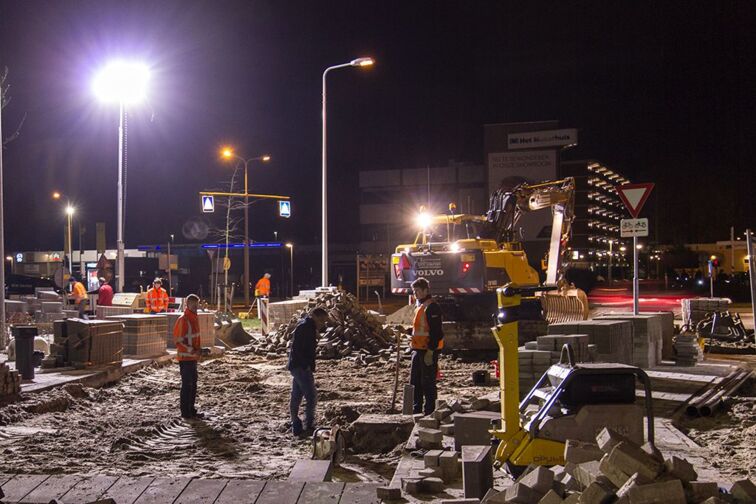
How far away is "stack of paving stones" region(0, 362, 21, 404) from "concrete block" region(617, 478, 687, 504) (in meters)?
9.47

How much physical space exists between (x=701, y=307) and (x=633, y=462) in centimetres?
1557

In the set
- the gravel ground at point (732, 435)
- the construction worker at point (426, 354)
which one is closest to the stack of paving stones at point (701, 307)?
the gravel ground at point (732, 435)

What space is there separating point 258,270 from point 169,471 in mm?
52871

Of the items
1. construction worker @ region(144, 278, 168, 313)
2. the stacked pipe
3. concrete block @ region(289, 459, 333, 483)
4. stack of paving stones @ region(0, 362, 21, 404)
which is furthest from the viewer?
construction worker @ region(144, 278, 168, 313)

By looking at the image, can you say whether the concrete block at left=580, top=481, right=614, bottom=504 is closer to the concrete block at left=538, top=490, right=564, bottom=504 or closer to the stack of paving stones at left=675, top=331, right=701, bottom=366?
the concrete block at left=538, top=490, right=564, bottom=504

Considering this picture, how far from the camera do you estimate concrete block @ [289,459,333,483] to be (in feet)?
20.4

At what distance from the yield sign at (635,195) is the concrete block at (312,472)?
8048 millimetres

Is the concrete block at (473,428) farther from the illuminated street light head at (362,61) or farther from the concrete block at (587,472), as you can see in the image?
the illuminated street light head at (362,61)

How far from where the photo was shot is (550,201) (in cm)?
2025

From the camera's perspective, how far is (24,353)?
1216 centimetres

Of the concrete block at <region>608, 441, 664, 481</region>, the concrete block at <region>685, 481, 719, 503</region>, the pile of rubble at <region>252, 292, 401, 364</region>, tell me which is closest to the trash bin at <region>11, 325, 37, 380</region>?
the pile of rubble at <region>252, 292, 401, 364</region>

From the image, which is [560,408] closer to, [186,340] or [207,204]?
[186,340]

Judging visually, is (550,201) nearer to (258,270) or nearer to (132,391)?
(132,391)

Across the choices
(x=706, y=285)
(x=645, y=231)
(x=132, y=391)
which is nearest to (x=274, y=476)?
(x=132, y=391)
